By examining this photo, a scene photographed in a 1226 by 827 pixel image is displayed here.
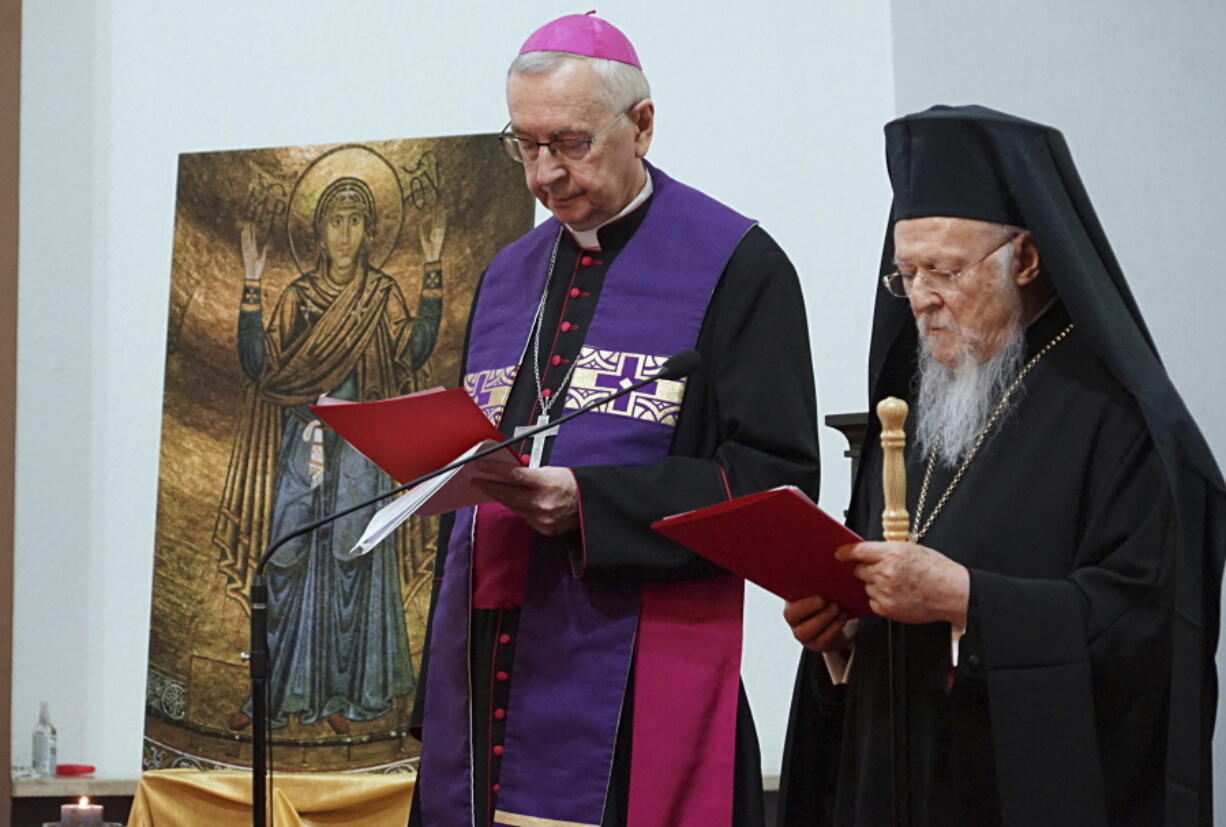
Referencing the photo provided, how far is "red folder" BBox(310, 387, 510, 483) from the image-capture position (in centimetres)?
289

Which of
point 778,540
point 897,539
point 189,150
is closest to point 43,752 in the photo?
point 189,150

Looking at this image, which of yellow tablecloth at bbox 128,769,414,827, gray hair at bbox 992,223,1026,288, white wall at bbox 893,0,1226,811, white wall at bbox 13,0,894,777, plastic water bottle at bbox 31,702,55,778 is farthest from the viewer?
white wall at bbox 13,0,894,777

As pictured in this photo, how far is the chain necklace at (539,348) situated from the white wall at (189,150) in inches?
84.7

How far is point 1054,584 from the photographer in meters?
2.76

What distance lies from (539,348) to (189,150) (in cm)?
286

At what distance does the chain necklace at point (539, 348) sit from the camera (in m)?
3.48

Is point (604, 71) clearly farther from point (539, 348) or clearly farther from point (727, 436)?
point (727, 436)

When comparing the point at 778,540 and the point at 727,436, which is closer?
the point at 778,540

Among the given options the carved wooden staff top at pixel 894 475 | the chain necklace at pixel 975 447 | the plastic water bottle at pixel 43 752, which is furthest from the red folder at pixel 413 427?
the plastic water bottle at pixel 43 752

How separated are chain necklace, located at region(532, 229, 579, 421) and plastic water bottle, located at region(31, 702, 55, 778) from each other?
301 cm

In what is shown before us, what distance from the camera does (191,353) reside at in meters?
5.86

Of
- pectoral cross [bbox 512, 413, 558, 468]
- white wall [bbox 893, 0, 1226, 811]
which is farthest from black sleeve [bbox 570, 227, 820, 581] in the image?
white wall [bbox 893, 0, 1226, 811]

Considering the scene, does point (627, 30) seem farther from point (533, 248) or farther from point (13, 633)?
point (13, 633)

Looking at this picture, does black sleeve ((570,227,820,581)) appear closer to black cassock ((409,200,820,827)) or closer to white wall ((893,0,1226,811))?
black cassock ((409,200,820,827))
